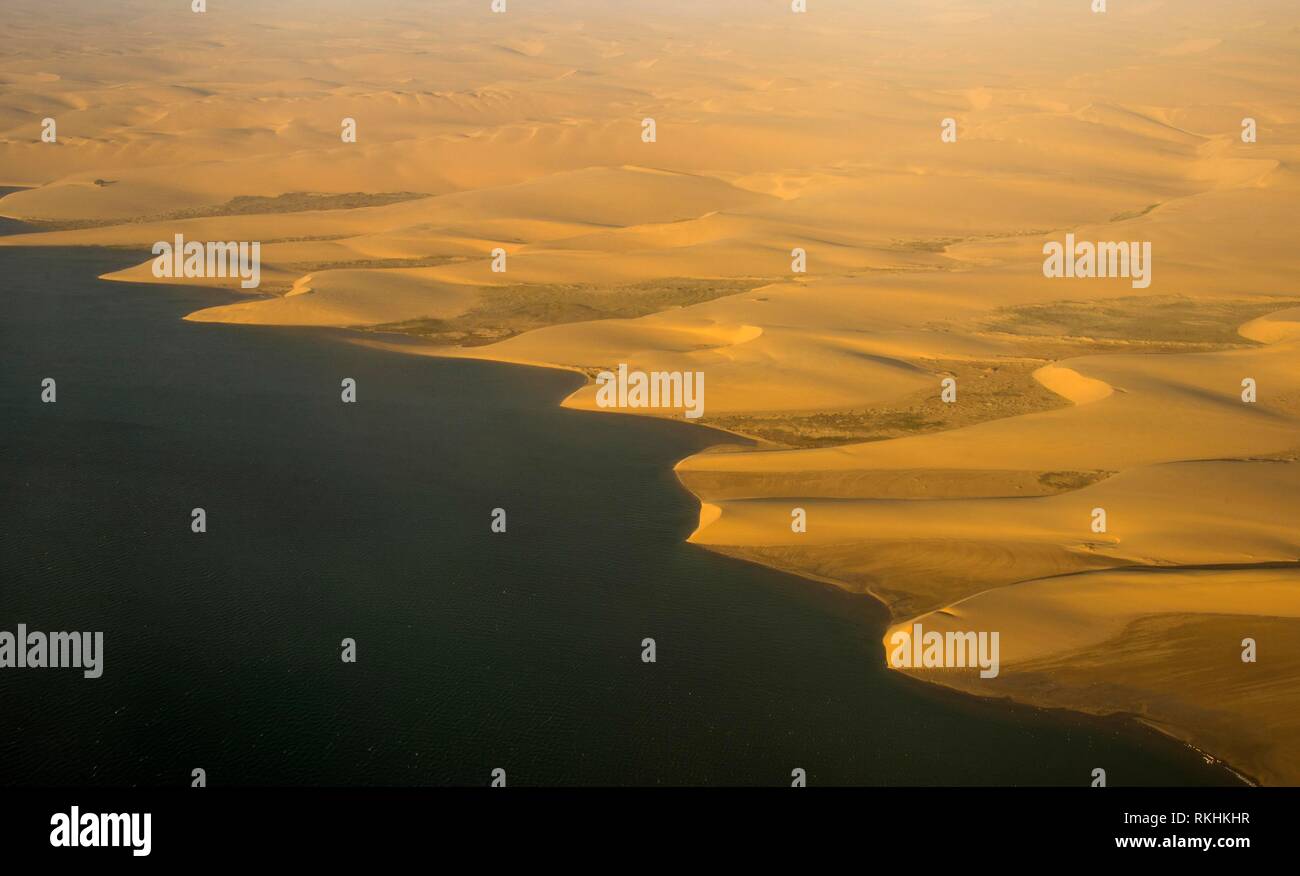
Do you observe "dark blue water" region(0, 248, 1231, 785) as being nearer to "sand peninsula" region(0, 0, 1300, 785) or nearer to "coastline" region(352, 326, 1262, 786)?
"coastline" region(352, 326, 1262, 786)

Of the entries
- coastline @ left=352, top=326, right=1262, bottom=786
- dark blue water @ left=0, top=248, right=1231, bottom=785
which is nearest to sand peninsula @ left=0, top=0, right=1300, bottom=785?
coastline @ left=352, top=326, right=1262, bottom=786

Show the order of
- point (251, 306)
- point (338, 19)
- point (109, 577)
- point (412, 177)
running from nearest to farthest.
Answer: point (109, 577)
point (251, 306)
point (412, 177)
point (338, 19)

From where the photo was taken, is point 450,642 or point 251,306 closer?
point 450,642

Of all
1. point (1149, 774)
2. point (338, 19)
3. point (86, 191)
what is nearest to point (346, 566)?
point (1149, 774)

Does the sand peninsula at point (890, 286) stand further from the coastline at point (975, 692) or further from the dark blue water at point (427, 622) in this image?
the dark blue water at point (427, 622)

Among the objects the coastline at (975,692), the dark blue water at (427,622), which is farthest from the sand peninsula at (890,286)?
the dark blue water at (427,622)

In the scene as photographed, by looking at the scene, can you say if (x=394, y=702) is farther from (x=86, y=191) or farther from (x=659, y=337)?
(x=86, y=191)
